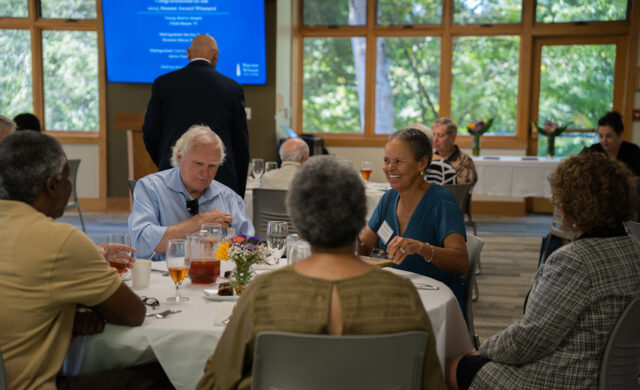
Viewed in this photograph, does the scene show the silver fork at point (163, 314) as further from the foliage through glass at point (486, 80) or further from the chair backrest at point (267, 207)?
the foliage through glass at point (486, 80)

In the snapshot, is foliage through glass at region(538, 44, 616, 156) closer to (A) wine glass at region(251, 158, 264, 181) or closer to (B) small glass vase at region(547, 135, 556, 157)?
(B) small glass vase at region(547, 135, 556, 157)

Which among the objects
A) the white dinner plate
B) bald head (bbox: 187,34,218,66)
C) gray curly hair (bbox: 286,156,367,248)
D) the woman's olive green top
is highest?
bald head (bbox: 187,34,218,66)

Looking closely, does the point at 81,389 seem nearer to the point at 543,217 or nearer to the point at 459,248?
the point at 459,248

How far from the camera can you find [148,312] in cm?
189

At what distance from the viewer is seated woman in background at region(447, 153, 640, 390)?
1814mm

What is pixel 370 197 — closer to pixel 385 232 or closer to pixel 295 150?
pixel 295 150

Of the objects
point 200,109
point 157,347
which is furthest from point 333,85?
point 157,347

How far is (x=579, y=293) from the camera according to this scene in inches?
70.9

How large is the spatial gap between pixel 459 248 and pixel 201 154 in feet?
4.03

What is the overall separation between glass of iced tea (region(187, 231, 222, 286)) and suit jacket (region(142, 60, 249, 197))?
79.5 inches

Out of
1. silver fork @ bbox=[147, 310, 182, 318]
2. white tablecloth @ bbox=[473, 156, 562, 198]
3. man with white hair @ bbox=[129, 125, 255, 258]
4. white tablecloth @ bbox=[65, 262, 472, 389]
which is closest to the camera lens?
white tablecloth @ bbox=[65, 262, 472, 389]

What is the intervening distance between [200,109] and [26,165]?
263cm

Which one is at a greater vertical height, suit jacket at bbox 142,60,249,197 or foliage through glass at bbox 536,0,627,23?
foliage through glass at bbox 536,0,627,23

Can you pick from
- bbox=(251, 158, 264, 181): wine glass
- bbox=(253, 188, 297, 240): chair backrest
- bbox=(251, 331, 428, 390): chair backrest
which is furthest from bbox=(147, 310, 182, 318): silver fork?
bbox=(251, 158, 264, 181): wine glass
